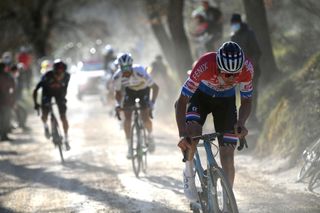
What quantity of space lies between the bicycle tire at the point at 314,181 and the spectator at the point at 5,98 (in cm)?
1117

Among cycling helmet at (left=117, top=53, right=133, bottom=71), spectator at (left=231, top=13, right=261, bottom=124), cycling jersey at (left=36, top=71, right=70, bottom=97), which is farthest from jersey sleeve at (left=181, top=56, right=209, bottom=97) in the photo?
cycling jersey at (left=36, top=71, right=70, bottom=97)

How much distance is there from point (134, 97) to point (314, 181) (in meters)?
4.35

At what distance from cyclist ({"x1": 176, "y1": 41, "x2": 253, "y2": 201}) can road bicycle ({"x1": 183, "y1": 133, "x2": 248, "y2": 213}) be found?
0.12 meters

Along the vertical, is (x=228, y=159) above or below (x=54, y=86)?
below

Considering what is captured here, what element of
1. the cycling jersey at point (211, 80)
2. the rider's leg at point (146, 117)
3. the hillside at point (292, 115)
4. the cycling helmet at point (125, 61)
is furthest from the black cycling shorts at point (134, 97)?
the cycling jersey at point (211, 80)

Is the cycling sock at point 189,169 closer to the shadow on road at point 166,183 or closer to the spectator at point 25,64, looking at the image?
the shadow on road at point 166,183

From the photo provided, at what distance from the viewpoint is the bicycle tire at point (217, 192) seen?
689 centimetres

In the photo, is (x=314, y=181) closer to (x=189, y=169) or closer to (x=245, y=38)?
(x=189, y=169)

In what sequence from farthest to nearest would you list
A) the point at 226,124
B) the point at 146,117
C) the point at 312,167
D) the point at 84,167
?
the point at 84,167
the point at 146,117
the point at 312,167
the point at 226,124

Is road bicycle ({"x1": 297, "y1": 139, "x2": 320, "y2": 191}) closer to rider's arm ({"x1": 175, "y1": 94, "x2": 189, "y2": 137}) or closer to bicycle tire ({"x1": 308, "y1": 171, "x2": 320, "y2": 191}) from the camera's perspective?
bicycle tire ({"x1": 308, "y1": 171, "x2": 320, "y2": 191})

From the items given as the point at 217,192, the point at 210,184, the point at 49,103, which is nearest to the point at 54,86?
the point at 49,103

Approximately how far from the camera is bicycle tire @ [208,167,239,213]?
22.6 feet

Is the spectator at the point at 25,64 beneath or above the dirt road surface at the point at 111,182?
above

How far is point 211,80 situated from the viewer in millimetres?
7668
